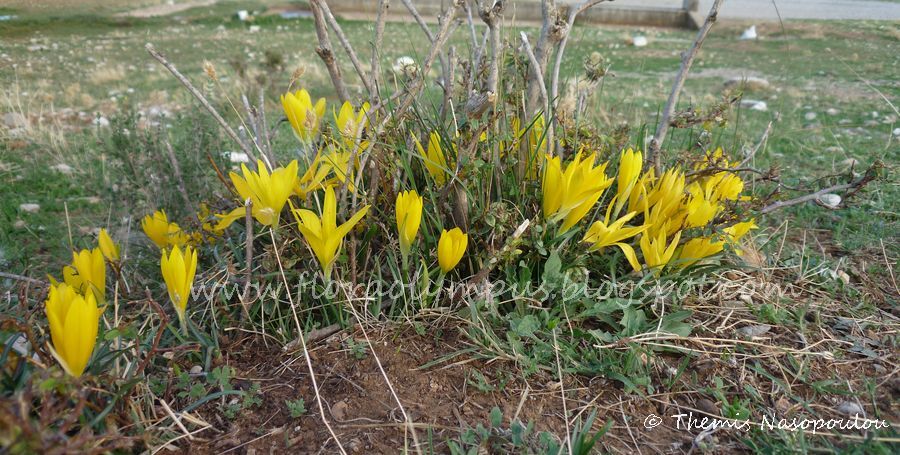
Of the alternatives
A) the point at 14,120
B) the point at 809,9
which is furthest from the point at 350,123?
the point at 809,9

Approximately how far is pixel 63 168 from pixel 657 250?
11.4 feet

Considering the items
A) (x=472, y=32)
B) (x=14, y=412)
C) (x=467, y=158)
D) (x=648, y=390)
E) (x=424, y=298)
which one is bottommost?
(x=648, y=390)

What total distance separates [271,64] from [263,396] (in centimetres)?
439

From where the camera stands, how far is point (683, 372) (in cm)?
170

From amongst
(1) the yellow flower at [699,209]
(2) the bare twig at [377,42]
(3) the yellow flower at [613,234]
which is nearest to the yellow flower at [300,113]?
Answer: (2) the bare twig at [377,42]

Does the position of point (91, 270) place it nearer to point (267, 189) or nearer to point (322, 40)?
point (267, 189)

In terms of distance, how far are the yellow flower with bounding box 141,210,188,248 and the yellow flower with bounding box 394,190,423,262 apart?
2.43 ft

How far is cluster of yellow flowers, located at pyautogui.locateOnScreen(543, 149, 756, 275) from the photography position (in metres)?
1.73

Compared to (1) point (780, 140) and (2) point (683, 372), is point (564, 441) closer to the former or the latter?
(2) point (683, 372)

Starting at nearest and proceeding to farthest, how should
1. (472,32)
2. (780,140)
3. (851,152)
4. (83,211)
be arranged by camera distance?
(472,32) < (83,211) < (851,152) < (780,140)

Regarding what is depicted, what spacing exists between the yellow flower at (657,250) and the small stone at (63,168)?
3281 mm

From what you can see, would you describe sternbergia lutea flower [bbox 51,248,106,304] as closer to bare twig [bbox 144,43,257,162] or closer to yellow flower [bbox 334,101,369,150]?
bare twig [bbox 144,43,257,162]

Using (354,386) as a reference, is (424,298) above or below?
above

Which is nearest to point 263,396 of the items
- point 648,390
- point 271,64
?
point 648,390
